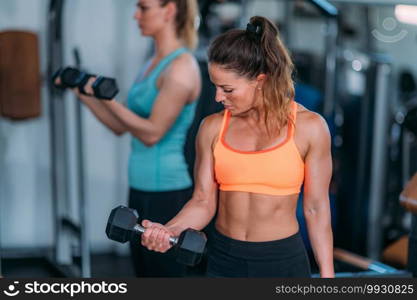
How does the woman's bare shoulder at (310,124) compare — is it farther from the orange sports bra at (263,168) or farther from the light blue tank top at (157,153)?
the light blue tank top at (157,153)

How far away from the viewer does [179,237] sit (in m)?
1.77

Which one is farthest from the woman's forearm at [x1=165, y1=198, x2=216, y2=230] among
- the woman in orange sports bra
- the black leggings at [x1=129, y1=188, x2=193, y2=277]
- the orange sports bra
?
the black leggings at [x1=129, y1=188, x2=193, y2=277]

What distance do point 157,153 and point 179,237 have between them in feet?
2.84

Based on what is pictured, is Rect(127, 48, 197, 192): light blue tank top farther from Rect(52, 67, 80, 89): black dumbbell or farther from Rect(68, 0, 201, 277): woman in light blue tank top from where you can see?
Rect(52, 67, 80, 89): black dumbbell

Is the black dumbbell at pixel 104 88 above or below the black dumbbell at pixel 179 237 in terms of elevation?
above

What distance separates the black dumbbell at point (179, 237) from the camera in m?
1.73

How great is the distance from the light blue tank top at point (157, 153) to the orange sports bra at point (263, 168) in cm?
67

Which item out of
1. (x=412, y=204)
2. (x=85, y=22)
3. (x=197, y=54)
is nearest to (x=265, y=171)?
(x=412, y=204)

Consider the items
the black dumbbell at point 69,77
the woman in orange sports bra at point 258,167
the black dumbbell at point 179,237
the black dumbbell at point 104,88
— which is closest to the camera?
the black dumbbell at point 179,237

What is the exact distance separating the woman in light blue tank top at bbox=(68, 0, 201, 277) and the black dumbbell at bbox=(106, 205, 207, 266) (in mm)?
753

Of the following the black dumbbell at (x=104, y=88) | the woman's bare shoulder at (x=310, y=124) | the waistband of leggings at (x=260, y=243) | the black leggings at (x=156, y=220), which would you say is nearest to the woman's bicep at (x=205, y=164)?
the waistband of leggings at (x=260, y=243)

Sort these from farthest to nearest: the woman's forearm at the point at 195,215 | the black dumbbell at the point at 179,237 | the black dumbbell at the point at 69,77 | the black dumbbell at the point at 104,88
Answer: the black dumbbell at the point at 69,77 < the black dumbbell at the point at 104,88 < the woman's forearm at the point at 195,215 < the black dumbbell at the point at 179,237

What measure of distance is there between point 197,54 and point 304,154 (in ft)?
7.31

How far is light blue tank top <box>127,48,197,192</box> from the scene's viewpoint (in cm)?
258
